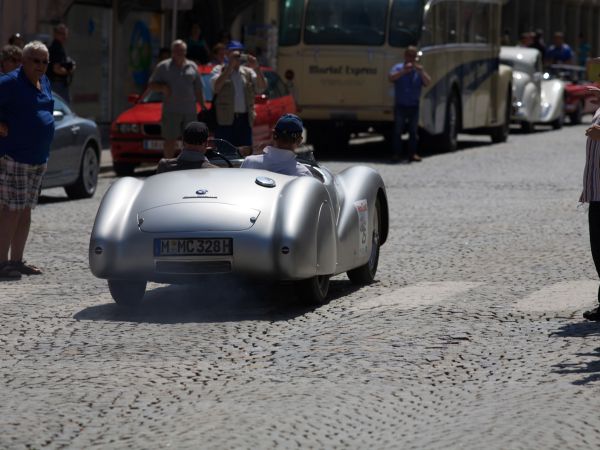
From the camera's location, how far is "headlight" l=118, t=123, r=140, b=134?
22.2 m

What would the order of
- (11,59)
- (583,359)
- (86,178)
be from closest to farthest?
(583,359)
(11,59)
(86,178)

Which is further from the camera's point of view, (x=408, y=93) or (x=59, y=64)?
(x=408, y=93)

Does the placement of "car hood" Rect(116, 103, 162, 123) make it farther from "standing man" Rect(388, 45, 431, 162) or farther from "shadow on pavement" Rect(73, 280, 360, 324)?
"shadow on pavement" Rect(73, 280, 360, 324)

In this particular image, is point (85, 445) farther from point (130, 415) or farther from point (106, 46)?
point (106, 46)

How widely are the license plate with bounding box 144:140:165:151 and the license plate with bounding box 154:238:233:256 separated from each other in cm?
1255

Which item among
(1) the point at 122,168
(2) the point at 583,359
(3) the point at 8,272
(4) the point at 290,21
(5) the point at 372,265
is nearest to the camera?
(2) the point at 583,359

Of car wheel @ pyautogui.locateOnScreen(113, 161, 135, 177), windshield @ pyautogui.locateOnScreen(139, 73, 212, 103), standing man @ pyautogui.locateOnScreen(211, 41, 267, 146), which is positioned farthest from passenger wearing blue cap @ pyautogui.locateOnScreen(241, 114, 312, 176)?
windshield @ pyautogui.locateOnScreen(139, 73, 212, 103)

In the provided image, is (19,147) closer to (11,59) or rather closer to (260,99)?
(11,59)

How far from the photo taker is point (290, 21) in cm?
2742

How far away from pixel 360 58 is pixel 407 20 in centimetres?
98

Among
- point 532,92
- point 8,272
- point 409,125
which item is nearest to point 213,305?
point 8,272

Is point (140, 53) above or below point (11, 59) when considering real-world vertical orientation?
below

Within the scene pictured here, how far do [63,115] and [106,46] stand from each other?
46.1 ft

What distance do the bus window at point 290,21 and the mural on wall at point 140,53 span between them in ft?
21.5
